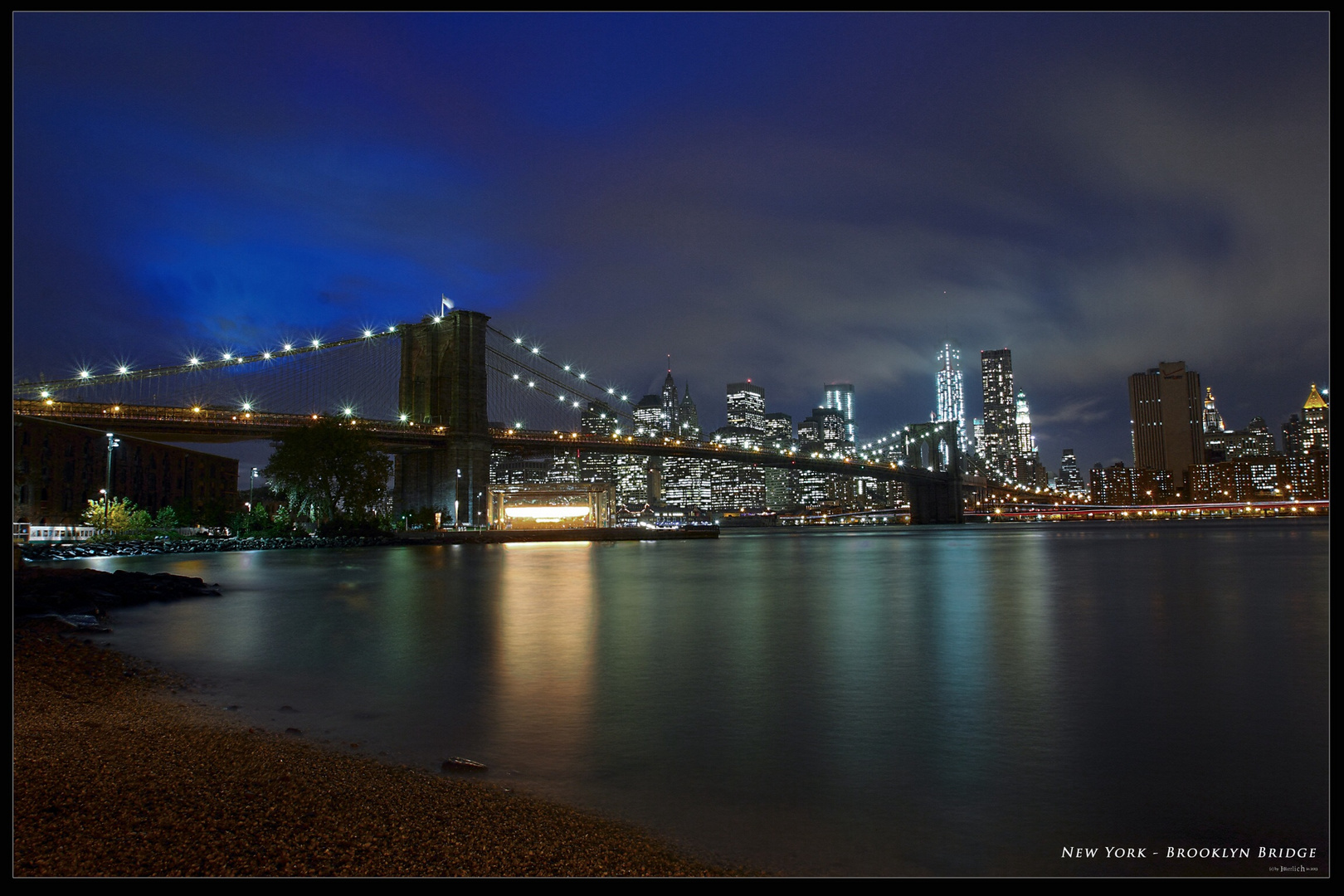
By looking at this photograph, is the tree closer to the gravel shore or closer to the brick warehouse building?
the brick warehouse building

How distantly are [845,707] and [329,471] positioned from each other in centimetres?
4422

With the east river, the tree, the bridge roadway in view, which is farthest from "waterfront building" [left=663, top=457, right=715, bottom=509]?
the east river

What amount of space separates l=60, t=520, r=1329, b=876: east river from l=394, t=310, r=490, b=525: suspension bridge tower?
35.3 metres

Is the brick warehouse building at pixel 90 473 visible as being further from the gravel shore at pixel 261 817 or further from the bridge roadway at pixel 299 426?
the gravel shore at pixel 261 817

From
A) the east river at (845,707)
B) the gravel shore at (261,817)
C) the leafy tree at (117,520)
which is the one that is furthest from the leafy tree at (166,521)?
A: the gravel shore at (261,817)

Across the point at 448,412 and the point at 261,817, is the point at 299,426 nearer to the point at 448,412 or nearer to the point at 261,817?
the point at 448,412

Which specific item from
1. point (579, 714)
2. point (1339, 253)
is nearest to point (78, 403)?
point (579, 714)

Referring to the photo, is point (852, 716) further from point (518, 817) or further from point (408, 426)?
point (408, 426)

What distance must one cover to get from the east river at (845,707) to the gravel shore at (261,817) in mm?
499

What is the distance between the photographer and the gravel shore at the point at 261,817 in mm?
3684

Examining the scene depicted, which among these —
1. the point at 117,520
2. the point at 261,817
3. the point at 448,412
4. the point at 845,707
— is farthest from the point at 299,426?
the point at 261,817

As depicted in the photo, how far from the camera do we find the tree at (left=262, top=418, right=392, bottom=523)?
45625 millimetres

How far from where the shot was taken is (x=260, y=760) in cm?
556

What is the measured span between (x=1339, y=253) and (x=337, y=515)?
166ft
